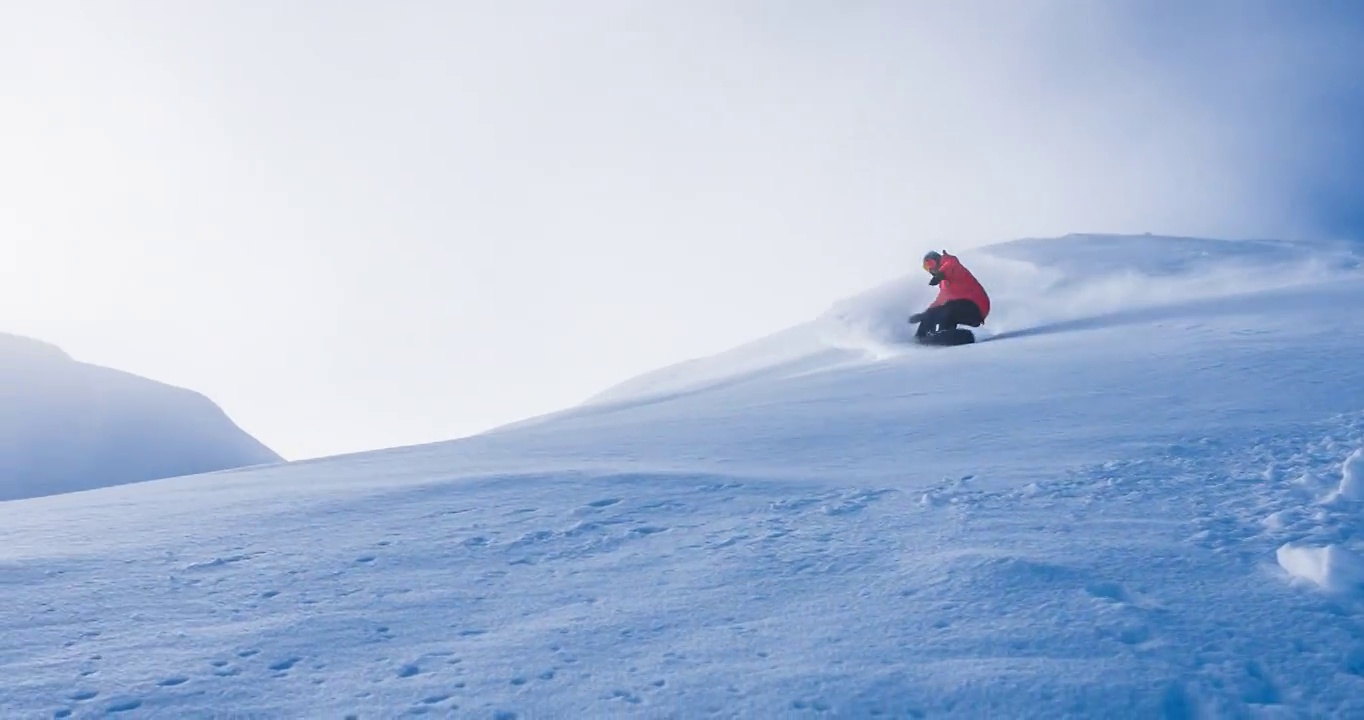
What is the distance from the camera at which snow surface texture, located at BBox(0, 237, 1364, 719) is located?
83.5 inches

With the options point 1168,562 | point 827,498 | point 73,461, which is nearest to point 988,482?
point 827,498

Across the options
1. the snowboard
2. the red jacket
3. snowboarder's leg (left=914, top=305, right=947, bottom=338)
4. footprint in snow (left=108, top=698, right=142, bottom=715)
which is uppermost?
the red jacket

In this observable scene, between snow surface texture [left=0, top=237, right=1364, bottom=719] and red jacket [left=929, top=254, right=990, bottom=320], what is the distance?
12.2 ft

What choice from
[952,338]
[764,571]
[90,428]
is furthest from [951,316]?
[90,428]

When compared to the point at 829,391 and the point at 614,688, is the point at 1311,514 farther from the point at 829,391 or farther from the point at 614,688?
the point at 829,391

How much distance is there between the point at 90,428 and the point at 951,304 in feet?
44.8

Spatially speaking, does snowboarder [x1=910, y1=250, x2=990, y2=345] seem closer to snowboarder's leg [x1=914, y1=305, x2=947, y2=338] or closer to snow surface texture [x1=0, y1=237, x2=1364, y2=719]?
snowboarder's leg [x1=914, y1=305, x2=947, y2=338]

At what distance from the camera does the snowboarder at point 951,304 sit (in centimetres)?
918

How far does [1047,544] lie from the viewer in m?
2.87

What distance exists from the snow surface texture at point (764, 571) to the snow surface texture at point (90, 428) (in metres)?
11.9

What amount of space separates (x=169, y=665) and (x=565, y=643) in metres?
0.90

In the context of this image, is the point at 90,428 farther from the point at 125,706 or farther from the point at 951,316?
the point at 125,706

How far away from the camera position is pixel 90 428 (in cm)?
1612

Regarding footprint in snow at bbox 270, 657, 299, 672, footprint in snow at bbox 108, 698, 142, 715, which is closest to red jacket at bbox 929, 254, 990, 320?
footprint in snow at bbox 270, 657, 299, 672
